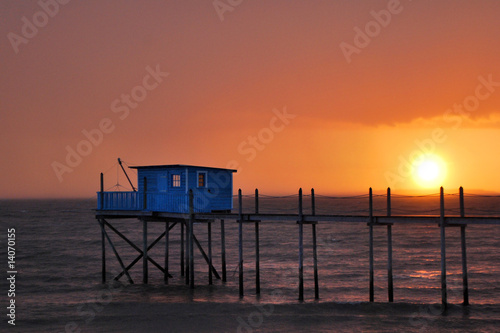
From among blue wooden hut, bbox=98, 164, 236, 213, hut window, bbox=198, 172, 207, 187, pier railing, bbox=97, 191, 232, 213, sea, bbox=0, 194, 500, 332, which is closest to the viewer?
sea, bbox=0, 194, 500, 332

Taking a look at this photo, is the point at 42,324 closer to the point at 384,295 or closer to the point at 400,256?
the point at 384,295

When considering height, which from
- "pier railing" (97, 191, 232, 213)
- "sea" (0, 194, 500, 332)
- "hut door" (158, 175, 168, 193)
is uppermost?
"hut door" (158, 175, 168, 193)

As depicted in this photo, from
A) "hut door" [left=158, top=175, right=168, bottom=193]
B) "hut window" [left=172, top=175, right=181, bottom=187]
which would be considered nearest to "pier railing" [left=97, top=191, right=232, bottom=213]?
"hut door" [left=158, top=175, right=168, bottom=193]

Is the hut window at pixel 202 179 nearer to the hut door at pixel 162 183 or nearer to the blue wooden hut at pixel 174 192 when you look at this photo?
the blue wooden hut at pixel 174 192

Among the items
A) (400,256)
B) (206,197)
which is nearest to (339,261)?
(400,256)

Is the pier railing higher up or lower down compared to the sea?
higher up

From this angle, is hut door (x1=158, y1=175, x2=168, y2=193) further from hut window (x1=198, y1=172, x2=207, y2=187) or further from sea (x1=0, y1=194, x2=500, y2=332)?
sea (x1=0, y1=194, x2=500, y2=332)

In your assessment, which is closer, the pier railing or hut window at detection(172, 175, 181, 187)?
the pier railing

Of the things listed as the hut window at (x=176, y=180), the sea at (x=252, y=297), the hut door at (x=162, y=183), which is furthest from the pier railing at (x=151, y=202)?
the sea at (x=252, y=297)

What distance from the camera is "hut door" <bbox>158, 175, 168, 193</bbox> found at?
2889 centimetres

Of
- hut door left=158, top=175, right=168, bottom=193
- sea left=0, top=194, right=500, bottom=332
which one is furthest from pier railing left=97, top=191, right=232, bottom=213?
sea left=0, top=194, right=500, bottom=332

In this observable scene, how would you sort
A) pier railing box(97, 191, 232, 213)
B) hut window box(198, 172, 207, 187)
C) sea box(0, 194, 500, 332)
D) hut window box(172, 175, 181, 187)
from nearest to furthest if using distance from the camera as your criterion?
sea box(0, 194, 500, 332), pier railing box(97, 191, 232, 213), hut window box(172, 175, 181, 187), hut window box(198, 172, 207, 187)

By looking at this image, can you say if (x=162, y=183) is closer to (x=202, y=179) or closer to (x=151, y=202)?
(x=151, y=202)

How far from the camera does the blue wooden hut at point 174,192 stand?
27.9 meters
